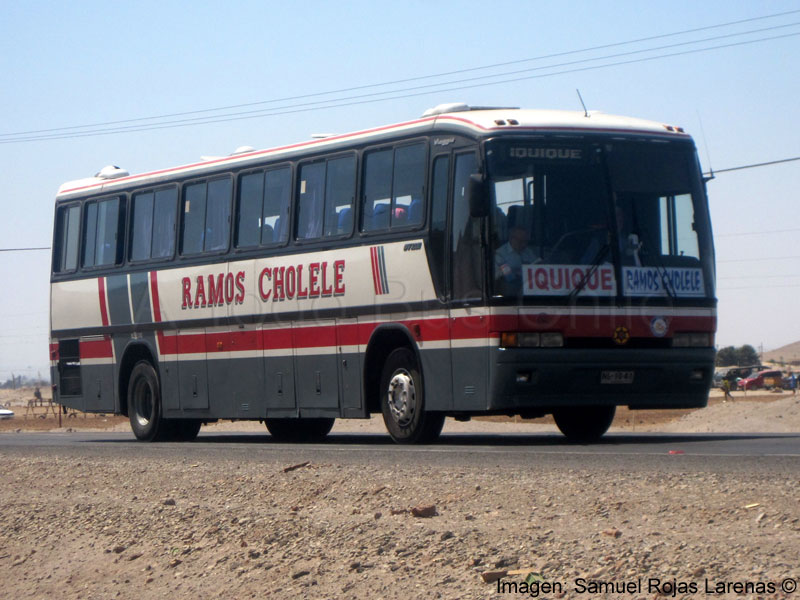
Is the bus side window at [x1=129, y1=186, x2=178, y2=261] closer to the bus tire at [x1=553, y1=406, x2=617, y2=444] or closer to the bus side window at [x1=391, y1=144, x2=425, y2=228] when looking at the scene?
the bus side window at [x1=391, y1=144, x2=425, y2=228]

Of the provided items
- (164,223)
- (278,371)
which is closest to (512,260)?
(278,371)

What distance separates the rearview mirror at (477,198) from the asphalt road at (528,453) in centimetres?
247

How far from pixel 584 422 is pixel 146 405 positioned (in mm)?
7169

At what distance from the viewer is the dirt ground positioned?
7.26 m

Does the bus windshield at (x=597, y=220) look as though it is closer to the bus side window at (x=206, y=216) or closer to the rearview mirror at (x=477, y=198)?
the rearview mirror at (x=477, y=198)

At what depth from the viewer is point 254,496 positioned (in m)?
11.4

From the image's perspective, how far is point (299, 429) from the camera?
20781mm

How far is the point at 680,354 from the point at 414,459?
3519 mm

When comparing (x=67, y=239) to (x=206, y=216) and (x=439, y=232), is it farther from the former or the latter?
(x=439, y=232)

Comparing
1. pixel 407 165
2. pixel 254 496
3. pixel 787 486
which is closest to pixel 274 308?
pixel 407 165

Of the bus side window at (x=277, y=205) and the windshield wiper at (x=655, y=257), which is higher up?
the bus side window at (x=277, y=205)

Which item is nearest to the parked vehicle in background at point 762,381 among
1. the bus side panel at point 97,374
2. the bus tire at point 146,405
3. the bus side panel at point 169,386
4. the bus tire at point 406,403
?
the bus side panel at point 97,374

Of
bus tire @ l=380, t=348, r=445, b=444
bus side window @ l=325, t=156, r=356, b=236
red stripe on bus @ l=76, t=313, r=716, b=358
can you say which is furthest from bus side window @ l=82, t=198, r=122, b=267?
bus tire @ l=380, t=348, r=445, b=444

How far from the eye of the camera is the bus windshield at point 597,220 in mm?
14742
